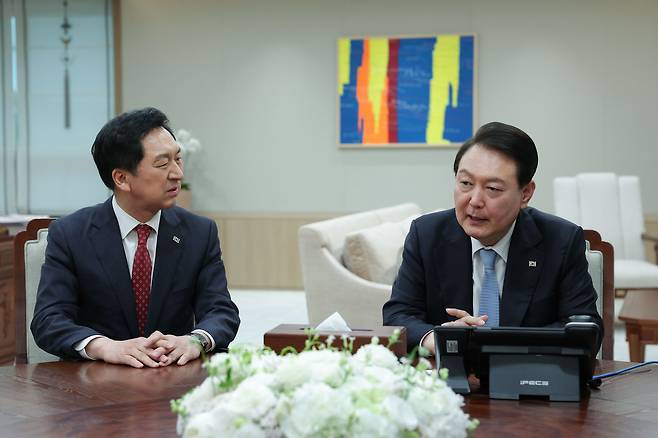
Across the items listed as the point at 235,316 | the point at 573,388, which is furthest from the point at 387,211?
the point at 573,388

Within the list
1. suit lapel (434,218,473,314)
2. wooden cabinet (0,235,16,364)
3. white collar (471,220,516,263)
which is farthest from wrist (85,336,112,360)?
wooden cabinet (0,235,16,364)

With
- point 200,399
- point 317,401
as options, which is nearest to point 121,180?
point 200,399

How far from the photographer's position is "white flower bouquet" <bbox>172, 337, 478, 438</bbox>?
119cm

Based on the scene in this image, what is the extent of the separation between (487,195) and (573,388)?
0.74 meters

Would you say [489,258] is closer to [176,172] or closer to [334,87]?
[176,172]

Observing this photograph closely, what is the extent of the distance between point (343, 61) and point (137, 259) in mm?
6561

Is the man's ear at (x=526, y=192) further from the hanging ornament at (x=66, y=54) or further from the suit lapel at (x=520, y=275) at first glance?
the hanging ornament at (x=66, y=54)

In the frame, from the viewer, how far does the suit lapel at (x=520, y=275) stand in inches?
101

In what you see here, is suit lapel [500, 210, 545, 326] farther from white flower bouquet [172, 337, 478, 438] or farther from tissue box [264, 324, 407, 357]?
white flower bouquet [172, 337, 478, 438]

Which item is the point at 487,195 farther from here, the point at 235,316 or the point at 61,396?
the point at 61,396

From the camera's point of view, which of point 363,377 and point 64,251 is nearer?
point 363,377

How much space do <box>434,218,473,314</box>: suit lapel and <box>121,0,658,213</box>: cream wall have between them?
629 cm

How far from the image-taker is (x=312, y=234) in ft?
17.5

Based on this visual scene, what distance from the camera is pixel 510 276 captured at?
2.57 meters
